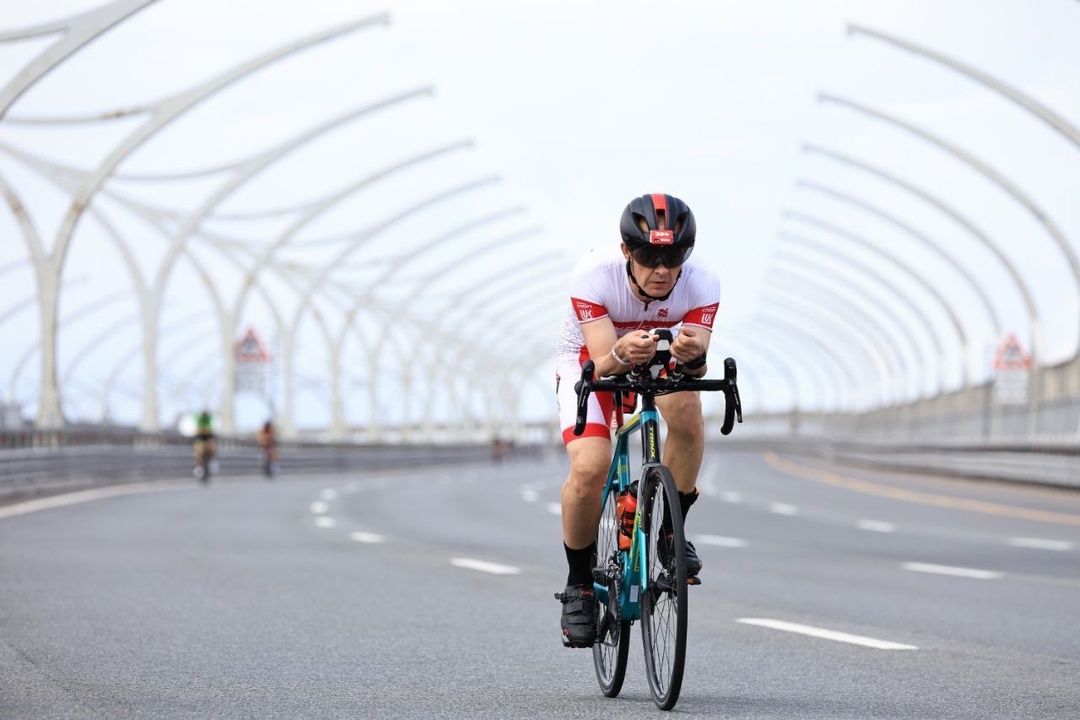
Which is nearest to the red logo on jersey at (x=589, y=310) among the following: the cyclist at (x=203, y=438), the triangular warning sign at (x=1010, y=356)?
the cyclist at (x=203, y=438)

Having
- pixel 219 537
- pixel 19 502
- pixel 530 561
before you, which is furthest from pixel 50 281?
pixel 530 561

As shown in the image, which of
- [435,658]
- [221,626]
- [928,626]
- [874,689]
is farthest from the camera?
[928,626]

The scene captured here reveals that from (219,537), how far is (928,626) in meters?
9.34

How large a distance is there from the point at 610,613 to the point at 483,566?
24.8 ft

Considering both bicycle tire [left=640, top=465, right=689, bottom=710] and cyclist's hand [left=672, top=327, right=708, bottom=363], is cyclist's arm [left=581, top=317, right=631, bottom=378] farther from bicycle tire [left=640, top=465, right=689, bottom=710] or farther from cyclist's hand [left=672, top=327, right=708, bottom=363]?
bicycle tire [left=640, top=465, right=689, bottom=710]

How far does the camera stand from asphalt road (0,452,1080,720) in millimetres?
6672

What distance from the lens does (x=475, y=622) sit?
9.75 m

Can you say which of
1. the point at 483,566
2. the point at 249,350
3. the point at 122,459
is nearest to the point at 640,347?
the point at 483,566

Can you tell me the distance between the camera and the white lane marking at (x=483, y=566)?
13680 mm

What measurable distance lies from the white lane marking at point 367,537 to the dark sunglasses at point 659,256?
11.3 metres

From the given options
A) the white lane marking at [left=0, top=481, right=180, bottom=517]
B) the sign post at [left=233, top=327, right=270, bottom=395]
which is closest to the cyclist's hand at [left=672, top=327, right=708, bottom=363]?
the white lane marking at [left=0, top=481, right=180, bottom=517]

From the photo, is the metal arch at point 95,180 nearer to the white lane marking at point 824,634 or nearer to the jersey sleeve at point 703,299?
the white lane marking at point 824,634

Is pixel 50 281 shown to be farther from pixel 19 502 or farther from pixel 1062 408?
pixel 1062 408

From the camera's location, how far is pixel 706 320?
6.54 m
